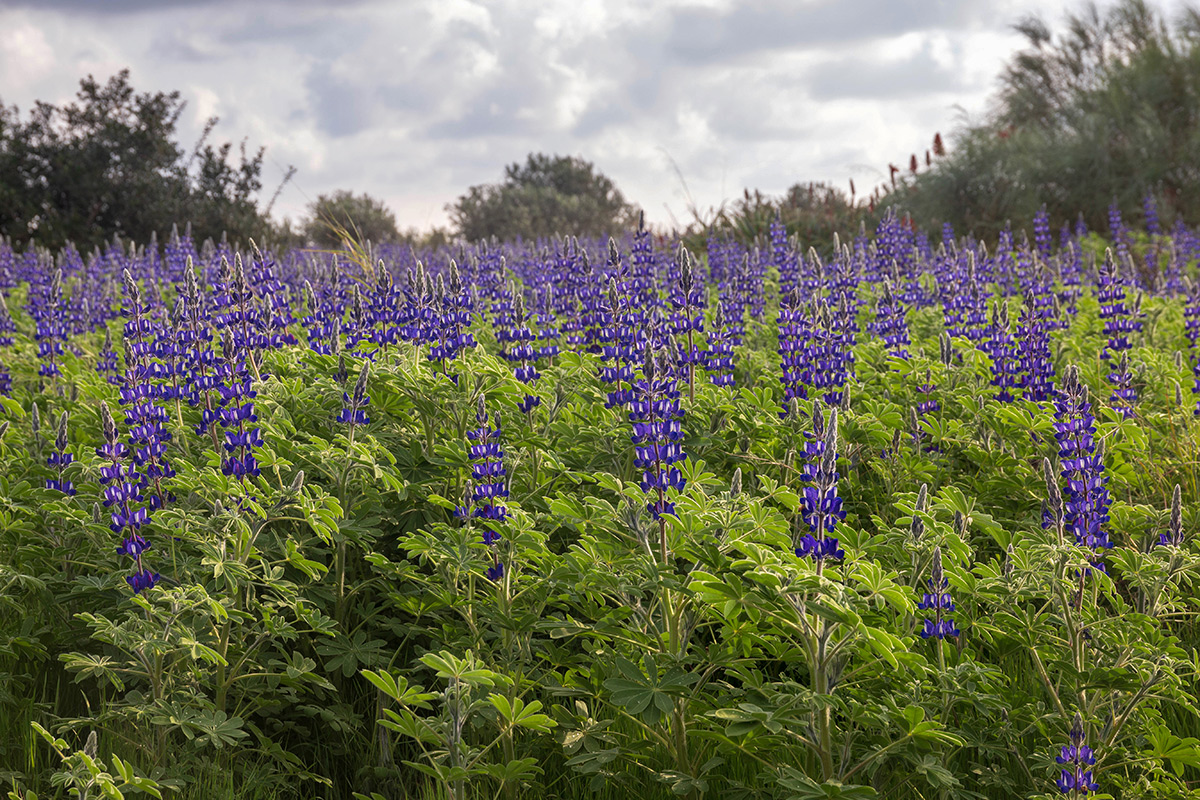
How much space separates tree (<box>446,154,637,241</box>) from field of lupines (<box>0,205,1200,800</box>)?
3188 centimetres

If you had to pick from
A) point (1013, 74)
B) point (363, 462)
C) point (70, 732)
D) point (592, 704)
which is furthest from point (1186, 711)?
point (1013, 74)

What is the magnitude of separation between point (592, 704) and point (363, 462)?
4.44 feet

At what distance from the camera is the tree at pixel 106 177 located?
20031 millimetres

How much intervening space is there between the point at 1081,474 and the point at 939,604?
3.66 ft

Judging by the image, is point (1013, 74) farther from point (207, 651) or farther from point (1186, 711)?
point (207, 651)

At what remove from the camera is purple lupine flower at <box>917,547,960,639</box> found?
314cm

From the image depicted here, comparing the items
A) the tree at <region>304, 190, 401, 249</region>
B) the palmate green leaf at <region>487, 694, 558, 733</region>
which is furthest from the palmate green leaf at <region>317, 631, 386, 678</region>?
the tree at <region>304, 190, 401, 249</region>

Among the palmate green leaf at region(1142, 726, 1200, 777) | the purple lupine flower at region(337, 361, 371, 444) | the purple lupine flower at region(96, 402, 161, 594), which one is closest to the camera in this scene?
the palmate green leaf at region(1142, 726, 1200, 777)

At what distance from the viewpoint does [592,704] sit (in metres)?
3.80

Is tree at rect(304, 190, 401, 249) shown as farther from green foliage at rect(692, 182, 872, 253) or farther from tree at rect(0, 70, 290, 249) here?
green foliage at rect(692, 182, 872, 253)

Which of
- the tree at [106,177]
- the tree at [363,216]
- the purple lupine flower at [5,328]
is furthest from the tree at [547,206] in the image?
the purple lupine flower at [5,328]

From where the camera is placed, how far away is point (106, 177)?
67.3 feet

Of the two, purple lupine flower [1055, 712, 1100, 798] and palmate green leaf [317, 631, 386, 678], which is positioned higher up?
palmate green leaf [317, 631, 386, 678]

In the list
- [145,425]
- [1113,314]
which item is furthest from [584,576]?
[1113,314]
